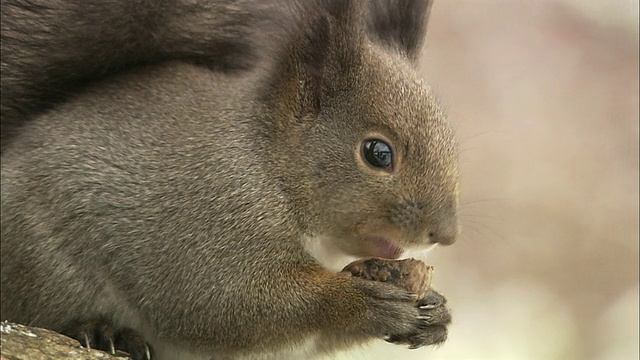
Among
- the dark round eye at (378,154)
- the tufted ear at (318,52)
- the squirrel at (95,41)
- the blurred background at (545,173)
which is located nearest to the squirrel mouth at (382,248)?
the dark round eye at (378,154)

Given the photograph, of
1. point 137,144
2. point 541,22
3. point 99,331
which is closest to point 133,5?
point 137,144

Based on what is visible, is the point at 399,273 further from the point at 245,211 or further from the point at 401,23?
the point at 401,23

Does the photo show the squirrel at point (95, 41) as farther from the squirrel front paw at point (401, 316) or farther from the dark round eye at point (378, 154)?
the squirrel front paw at point (401, 316)

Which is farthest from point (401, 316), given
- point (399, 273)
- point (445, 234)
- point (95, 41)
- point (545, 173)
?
point (545, 173)

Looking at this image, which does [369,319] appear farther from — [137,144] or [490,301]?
[490,301]

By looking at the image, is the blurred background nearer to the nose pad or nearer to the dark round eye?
the nose pad

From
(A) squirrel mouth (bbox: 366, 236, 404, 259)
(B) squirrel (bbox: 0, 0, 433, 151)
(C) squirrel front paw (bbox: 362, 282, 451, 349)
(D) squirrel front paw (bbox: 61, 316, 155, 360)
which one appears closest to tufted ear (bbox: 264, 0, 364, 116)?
(B) squirrel (bbox: 0, 0, 433, 151)
